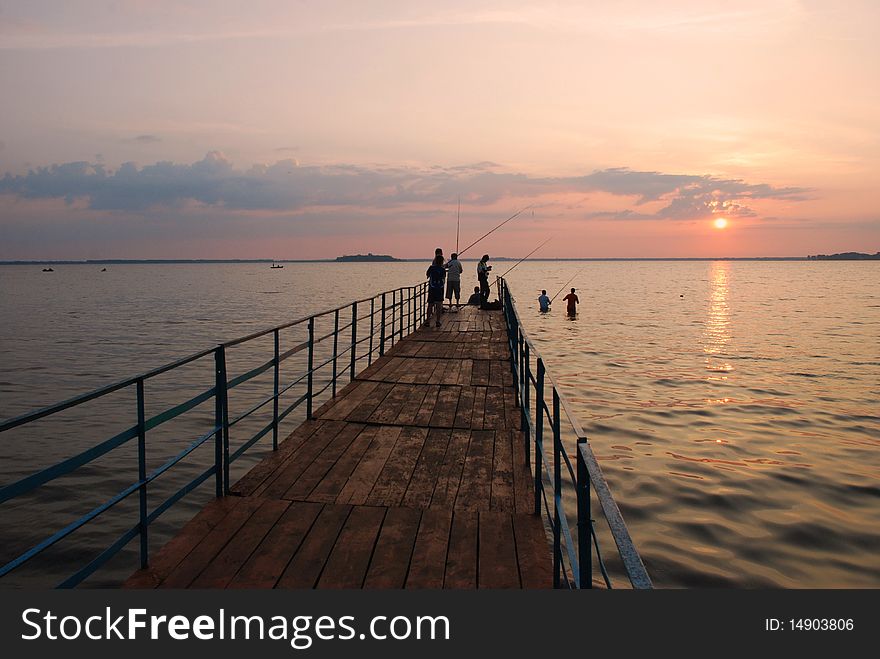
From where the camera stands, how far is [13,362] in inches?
950

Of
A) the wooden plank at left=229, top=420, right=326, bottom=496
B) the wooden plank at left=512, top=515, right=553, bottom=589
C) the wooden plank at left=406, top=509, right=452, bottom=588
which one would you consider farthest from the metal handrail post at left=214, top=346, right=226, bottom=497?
the wooden plank at left=512, top=515, right=553, bottom=589

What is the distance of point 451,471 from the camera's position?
20.2 ft

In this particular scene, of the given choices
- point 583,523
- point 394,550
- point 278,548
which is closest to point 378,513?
point 394,550

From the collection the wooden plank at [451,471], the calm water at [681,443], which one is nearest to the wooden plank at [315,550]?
the wooden plank at [451,471]

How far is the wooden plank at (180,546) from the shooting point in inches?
158

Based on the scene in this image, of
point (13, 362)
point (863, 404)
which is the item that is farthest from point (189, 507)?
point (13, 362)

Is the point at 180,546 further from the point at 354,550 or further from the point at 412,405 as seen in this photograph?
the point at 412,405

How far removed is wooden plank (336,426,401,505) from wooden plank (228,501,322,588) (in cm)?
34

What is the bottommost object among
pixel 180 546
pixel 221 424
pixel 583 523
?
pixel 180 546

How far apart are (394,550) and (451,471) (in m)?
1.76

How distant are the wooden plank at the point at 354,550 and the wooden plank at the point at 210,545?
2.59 feet

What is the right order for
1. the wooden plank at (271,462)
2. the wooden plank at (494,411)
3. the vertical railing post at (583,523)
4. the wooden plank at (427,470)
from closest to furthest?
the vertical railing post at (583,523) → the wooden plank at (427,470) → the wooden plank at (271,462) → the wooden plank at (494,411)

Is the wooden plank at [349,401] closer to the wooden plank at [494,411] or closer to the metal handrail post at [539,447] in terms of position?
the wooden plank at [494,411]

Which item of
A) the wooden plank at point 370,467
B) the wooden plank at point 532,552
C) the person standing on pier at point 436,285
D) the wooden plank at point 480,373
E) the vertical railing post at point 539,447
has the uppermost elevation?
the person standing on pier at point 436,285
